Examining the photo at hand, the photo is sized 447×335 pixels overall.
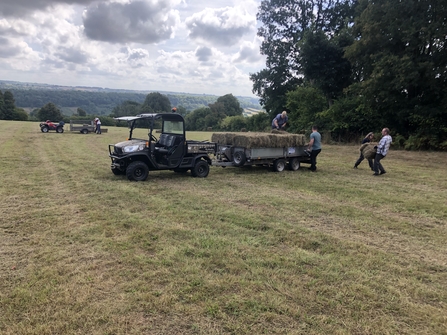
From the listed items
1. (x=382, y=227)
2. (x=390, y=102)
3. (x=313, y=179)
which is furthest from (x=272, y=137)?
(x=390, y=102)

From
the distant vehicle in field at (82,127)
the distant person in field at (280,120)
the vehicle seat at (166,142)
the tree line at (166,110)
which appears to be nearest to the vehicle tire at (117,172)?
the vehicle seat at (166,142)

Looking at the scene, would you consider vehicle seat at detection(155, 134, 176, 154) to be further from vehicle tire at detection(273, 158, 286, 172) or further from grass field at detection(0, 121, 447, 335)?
vehicle tire at detection(273, 158, 286, 172)

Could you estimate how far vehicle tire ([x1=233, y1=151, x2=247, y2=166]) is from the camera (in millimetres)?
10907

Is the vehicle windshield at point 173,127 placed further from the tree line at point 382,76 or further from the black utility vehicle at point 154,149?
the tree line at point 382,76

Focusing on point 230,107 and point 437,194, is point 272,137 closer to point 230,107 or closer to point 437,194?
point 437,194

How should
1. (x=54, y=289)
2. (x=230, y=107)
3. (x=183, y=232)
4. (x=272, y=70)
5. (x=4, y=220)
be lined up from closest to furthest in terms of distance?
(x=54, y=289)
(x=183, y=232)
(x=4, y=220)
(x=272, y=70)
(x=230, y=107)

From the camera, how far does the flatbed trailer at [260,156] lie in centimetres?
1096

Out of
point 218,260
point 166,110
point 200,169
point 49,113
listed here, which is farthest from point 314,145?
point 49,113

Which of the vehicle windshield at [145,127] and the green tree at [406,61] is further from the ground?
the green tree at [406,61]

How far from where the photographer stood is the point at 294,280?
376 centimetres

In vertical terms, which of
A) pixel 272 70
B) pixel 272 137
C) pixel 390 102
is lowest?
pixel 272 137

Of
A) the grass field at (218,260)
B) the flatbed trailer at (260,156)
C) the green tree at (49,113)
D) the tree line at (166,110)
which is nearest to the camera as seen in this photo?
the grass field at (218,260)

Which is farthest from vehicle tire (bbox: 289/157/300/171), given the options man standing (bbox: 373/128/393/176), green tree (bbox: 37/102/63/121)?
green tree (bbox: 37/102/63/121)

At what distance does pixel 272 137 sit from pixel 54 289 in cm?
887
